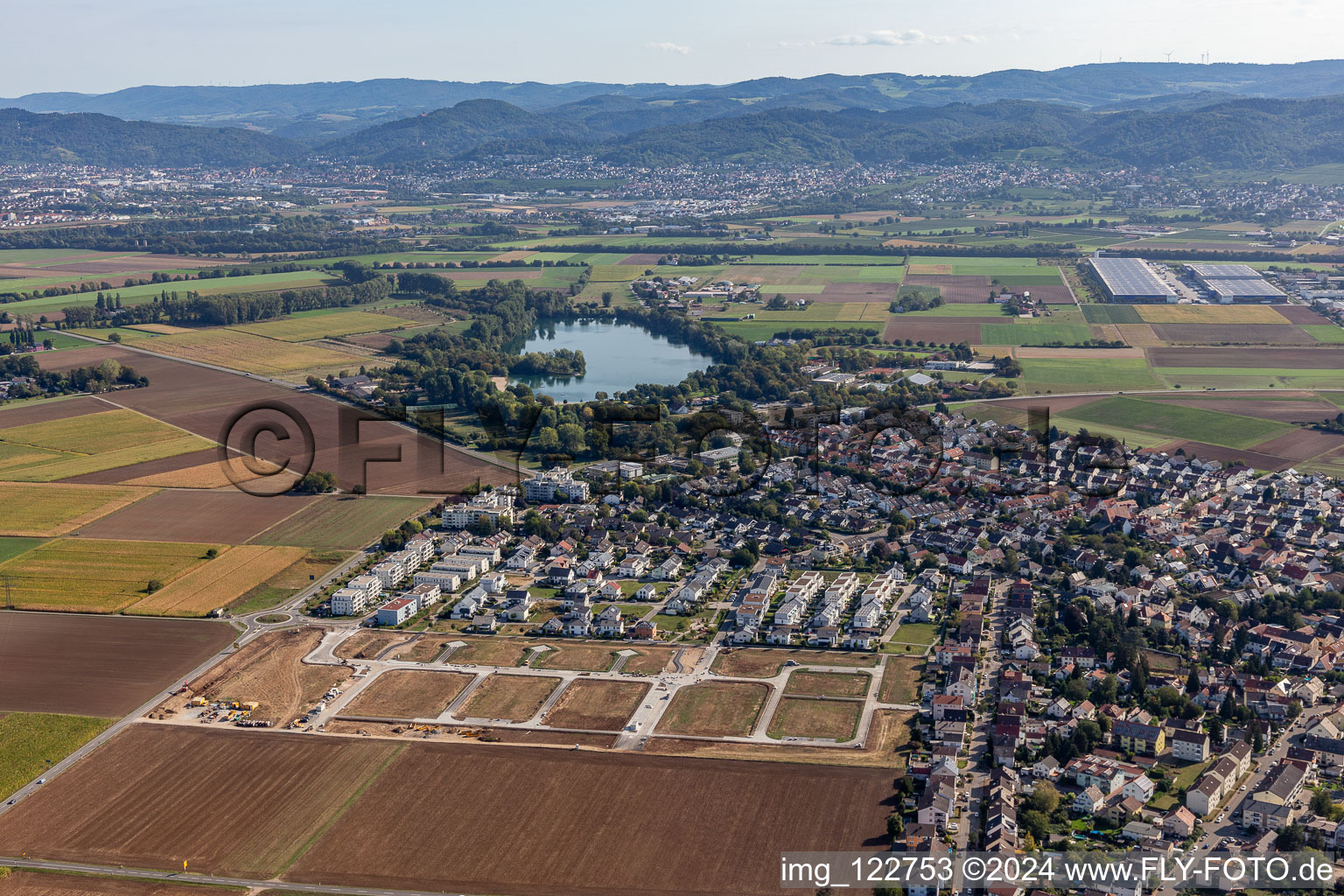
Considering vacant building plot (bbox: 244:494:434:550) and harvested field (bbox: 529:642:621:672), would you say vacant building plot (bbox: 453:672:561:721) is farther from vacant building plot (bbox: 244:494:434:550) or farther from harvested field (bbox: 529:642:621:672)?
vacant building plot (bbox: 244:494:434:550)

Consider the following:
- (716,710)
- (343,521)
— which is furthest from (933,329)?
(716,710)

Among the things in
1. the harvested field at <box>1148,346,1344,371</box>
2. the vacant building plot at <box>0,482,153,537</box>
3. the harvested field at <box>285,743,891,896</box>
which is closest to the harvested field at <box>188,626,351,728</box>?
the harvested field at <box>285,743,891,896</box>

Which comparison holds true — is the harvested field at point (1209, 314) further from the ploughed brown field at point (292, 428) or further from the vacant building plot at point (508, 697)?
the vacant building plot at point (508, 697)

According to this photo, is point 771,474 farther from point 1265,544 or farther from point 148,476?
point 148,476

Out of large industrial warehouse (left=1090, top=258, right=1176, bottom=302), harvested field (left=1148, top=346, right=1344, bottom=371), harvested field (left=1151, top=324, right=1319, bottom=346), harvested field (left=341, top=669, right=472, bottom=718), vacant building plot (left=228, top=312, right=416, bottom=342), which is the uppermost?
large industrial warehouse (left=1090, top=258, right=1176, bottom=302)

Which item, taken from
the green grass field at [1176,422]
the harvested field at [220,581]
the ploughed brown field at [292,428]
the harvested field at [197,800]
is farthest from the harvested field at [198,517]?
the green grass field at [1176,422]

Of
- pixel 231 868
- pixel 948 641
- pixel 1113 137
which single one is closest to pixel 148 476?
pixel 231 868

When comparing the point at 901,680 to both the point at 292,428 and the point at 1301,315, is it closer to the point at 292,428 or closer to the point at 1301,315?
the point at 292,428
